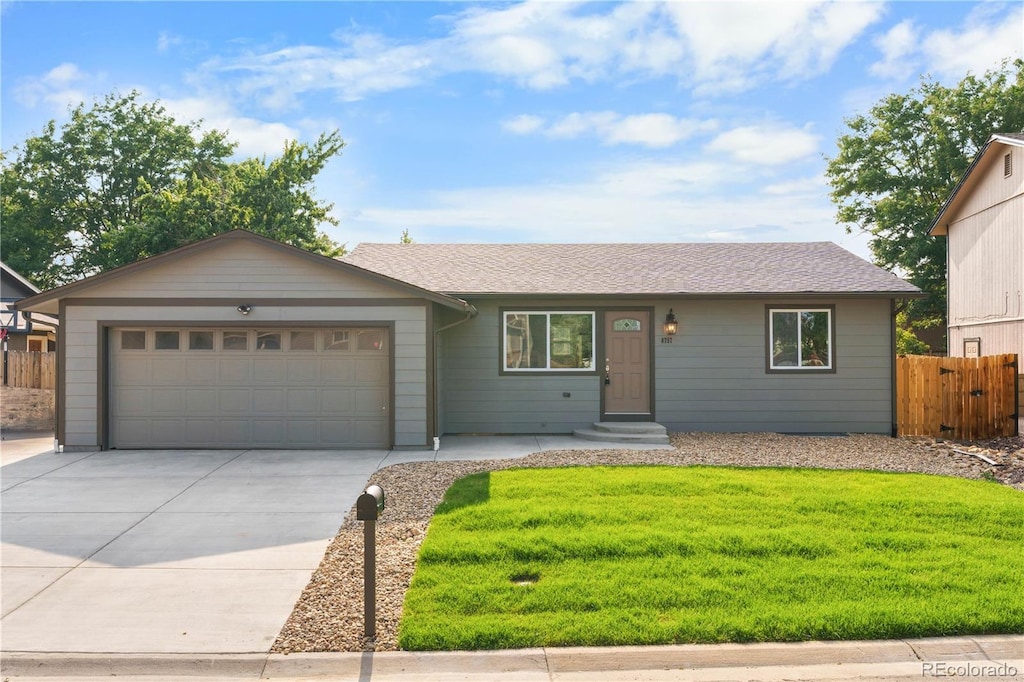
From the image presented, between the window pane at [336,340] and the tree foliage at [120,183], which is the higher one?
the tree foliage at [120,183]

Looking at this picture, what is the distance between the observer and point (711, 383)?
12.9 metres

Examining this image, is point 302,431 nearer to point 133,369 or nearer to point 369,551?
point 133,369

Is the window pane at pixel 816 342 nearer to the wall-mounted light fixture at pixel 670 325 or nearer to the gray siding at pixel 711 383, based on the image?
the gray siding at pixel 711 383

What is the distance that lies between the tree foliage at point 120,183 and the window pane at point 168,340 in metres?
11.9

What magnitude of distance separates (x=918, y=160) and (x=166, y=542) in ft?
97.5

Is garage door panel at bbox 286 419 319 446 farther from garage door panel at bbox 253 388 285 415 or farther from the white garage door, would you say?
garage door panel at bbox 253 388 285 415

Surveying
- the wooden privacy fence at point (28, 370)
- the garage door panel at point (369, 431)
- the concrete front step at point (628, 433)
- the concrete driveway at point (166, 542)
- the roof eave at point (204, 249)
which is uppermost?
the roof eave at point (204, 249)

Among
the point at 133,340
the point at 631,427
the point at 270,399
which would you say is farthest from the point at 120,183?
the point at 631,427

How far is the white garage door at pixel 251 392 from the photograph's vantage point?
11086mm

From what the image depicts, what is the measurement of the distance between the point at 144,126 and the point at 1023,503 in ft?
107

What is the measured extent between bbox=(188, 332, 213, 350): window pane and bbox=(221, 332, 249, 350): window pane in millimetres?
220

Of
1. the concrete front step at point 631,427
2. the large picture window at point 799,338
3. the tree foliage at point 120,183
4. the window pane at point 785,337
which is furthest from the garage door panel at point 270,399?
the tree foliage at point 120,183

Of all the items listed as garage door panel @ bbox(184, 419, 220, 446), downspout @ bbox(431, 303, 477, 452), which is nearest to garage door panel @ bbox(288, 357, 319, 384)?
garage door panel @ bbox(184, 419, 220, 446)

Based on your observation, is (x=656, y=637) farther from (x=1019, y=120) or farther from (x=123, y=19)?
(x=1019, y=120)
